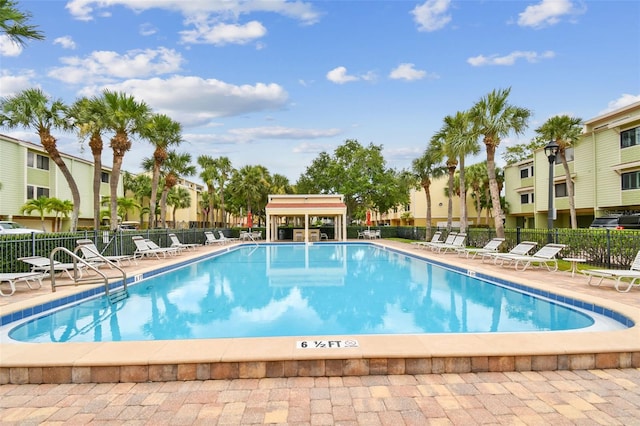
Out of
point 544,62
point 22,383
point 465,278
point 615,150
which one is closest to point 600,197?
point 615,150

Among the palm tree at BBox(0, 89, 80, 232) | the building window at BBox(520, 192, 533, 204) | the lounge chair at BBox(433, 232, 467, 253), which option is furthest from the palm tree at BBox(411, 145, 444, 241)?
the palm tree at BBox(0, 89, 80, 232)

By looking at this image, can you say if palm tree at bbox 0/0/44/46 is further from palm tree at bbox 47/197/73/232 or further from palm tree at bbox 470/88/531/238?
palm tree at bbox 47/197/73/232

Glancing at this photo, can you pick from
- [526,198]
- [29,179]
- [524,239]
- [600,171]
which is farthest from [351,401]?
[526,198]

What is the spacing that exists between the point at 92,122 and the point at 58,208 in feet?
46.0

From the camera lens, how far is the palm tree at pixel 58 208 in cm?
2767

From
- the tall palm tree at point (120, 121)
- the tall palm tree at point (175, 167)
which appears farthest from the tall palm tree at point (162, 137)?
the tall palm tree at point (175, 167)

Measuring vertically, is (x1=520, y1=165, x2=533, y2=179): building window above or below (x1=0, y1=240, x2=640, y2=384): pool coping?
above

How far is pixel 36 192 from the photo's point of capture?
92.8ft

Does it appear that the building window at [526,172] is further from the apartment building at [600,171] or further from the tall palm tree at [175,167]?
the tall palm tree at [175,167]

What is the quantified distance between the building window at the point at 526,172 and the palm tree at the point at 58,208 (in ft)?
120

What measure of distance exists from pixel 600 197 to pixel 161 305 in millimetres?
26008

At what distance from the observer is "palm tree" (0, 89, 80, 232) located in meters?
15.8

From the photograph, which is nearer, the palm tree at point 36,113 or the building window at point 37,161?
the palm tree at point 36,113

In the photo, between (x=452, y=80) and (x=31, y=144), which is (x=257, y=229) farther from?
(x=452, y=80)
